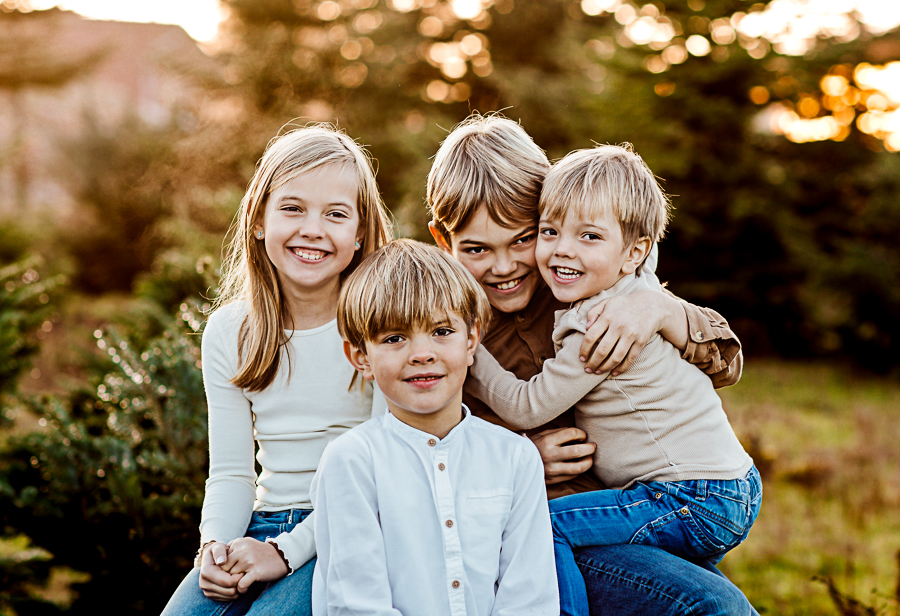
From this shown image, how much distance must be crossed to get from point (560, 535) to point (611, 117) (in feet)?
33.3

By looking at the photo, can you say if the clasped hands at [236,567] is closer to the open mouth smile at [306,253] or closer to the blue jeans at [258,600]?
the blue jeans at [258,600]

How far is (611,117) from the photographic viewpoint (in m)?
11.1

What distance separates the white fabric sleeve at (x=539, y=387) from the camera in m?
1.89

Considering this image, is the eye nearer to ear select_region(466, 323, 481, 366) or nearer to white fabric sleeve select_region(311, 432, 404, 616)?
ear select_region(466, 323, 481, 366)

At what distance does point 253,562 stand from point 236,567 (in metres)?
0.05

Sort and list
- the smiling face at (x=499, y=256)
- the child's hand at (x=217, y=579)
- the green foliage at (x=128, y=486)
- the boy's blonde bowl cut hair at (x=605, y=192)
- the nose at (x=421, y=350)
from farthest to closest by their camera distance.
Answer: the green foliage at (x=128, y=486), the smiling face at (x=499, y=256), the boy's blonde bowl cut hair at (x=605, y=192), the child's hand at (x=217, y=579), the nose at (x=421, y=350)

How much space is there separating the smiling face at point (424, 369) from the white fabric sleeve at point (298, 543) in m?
0.43

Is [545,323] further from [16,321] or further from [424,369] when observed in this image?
[16,321]

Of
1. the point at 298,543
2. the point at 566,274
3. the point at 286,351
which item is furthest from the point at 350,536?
the point at 566,274

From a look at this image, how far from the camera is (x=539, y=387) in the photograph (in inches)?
75.5

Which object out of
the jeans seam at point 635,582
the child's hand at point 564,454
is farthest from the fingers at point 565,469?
the jeans seam at point 635,582

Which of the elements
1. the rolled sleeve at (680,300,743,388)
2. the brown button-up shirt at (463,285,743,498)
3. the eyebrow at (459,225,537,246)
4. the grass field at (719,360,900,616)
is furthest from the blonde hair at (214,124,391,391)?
the grass field at (719,360,900,616)

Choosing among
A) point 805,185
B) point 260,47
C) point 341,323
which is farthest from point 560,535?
point 260,47

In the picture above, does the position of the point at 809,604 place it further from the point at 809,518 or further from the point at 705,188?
the point at 705,188
